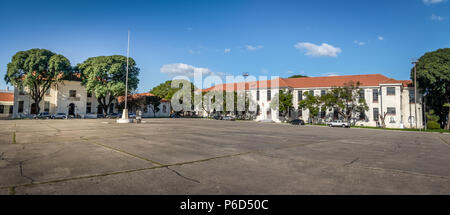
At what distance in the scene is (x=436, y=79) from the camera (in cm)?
3556

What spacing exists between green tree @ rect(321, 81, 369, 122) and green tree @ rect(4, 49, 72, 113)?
51.3 metres

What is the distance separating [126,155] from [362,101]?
44.6 metres

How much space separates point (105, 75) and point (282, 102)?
38.0 meters

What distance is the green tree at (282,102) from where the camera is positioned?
4894cm

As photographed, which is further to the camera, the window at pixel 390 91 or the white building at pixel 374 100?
the window at pixel 390 91

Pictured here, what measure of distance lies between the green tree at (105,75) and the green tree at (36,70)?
4.24 m

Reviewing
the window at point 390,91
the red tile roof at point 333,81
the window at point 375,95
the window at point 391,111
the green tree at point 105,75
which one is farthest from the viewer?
the green tree at point 105,75

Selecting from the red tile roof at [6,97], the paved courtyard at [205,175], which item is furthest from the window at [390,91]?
the red tile roof at [6,97]

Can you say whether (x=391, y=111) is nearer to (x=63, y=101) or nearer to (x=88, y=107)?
(x=88, y=107)

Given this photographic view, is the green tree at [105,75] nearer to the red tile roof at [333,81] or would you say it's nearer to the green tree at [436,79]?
the red tile roof at [333,81]
